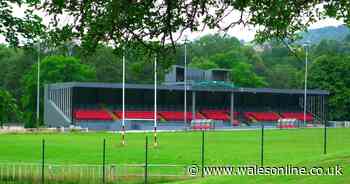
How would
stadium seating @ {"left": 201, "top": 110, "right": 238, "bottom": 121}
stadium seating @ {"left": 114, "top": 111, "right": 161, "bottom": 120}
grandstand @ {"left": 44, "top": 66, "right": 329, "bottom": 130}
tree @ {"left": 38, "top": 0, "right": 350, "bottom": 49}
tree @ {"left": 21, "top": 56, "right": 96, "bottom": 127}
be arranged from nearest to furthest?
1. tree @ {"left": 38, "top": 0, "right": 350, "bottom": 49}
2. grandstand @ {"left": 44, "top": 66, "right": 329, "bottom": 130}
3. stadium seating @ {"left": 114, "top": 111, "right": 161, "bottom": 120}
4. stadium seating @ {"left": 201, "top": 110, "right": 238, "bottom": 121}
5. tree @ {"left": 21, "top": 56, "right": 96, "bottom": 127}

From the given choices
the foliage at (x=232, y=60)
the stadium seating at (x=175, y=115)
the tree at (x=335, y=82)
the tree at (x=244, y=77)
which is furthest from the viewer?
the foliage at (x=232, y=60)

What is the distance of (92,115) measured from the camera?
80.5 meters

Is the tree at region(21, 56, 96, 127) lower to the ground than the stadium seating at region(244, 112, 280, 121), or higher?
higher

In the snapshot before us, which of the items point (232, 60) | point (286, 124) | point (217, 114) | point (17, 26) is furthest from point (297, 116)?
point (17, 26)

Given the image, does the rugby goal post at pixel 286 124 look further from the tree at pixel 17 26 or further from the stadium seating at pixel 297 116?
the tree at pixel 17 26

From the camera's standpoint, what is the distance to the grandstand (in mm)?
80125

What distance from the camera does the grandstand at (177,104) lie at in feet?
263

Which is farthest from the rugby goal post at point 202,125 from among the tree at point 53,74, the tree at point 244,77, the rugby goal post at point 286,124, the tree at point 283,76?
the tree at point 283,76

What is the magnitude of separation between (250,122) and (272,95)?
7.57 metres

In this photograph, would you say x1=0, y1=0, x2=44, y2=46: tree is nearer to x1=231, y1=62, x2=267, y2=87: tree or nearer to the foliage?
the foliage

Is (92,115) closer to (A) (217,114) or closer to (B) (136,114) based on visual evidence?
(B) (136,114)

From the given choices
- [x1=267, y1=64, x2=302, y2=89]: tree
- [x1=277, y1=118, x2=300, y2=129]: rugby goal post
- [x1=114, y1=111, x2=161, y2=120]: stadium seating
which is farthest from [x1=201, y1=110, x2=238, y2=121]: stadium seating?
[x1=267, y1=64, x2=302, y2=89]: tree

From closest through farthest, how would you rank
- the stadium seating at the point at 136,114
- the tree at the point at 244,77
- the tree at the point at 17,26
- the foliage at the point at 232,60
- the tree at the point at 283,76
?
the tree at the point at 17,26 < the stadium seating at the point at 136,114 < the tree at the point at 244,77 < the foliage at the point at 232,60 < the tree at the point at 283,76

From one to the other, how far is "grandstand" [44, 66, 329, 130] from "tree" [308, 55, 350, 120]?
4409mm
